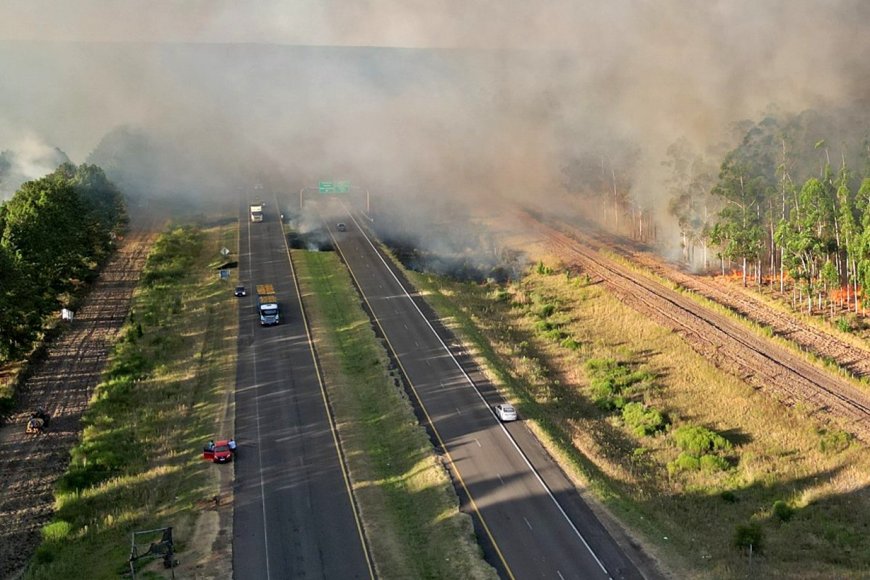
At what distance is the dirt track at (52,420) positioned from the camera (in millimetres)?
35969

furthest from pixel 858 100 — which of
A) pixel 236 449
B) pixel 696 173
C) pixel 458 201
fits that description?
pixel 236 449

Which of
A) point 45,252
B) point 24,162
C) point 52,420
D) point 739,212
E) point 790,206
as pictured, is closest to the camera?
point 52,420

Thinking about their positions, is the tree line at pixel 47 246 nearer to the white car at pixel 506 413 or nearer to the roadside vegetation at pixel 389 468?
the roadside vegetation at pixel 389 468

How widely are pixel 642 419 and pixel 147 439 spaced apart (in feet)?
88.5

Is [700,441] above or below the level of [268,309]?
below

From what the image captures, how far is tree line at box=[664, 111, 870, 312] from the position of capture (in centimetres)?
5991

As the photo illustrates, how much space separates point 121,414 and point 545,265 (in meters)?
47.7

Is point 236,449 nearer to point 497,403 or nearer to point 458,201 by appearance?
point 497,403

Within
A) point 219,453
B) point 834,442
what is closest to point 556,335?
point 834,442

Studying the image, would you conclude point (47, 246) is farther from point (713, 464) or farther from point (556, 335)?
point (713, 464)

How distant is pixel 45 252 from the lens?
6222 cm

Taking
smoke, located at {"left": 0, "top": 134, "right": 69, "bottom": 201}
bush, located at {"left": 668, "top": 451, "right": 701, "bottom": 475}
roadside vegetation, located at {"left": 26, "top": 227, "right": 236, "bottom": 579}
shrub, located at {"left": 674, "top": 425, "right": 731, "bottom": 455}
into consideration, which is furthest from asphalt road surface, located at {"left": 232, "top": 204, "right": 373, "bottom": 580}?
smoke, located at {"left": 0, "top": 134, "right": 69, "bottom": 201}

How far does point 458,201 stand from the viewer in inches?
4776

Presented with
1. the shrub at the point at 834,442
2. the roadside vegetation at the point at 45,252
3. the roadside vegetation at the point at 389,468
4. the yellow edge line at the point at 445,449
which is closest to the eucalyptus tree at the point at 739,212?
the shrub at the point at 834,442
